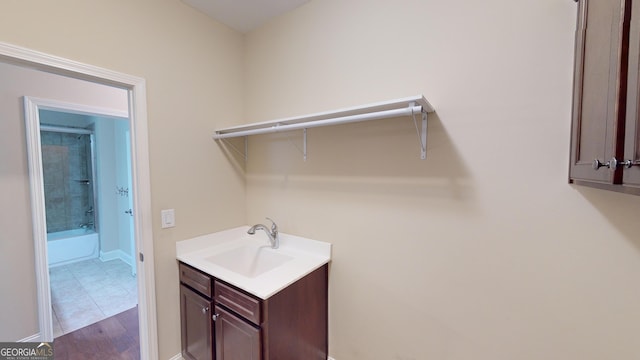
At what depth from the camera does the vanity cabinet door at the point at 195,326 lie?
62.5 inches

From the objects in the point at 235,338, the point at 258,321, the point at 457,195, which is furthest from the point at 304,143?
the point at 235,338

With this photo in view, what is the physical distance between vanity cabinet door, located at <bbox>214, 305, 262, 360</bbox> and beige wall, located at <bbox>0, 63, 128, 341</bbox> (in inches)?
68.1

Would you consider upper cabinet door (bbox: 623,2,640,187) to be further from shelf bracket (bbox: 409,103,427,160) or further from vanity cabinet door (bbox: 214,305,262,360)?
vanity cabinet door (bbox: 214,305,262,360)

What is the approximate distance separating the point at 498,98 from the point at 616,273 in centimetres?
85

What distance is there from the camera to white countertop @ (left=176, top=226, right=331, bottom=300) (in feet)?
4.50

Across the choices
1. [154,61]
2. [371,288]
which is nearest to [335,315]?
[371,288]

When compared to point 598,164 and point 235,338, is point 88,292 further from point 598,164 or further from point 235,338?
point 598,164

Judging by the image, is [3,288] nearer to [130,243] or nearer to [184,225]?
[184,225]

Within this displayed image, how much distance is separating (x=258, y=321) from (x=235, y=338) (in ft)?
0.93

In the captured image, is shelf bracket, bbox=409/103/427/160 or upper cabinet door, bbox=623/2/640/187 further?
shelf bracket, bbox=409/103/427/160

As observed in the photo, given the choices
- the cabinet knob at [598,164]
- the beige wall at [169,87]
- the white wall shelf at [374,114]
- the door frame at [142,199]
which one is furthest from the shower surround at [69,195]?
the cabinet knob at [598,164]

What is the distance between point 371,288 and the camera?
5.22 feet

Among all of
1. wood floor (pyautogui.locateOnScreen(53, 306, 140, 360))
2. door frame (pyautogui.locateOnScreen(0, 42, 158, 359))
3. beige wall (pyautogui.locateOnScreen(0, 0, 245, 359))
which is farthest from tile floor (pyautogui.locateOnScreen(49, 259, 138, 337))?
door frame (pyautogui.locateOnScreen(0, 42, 158, 359))

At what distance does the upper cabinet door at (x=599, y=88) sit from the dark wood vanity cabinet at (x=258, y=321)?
140 centimetres
